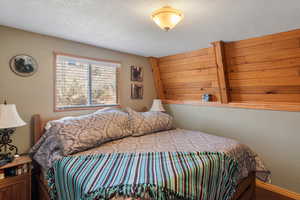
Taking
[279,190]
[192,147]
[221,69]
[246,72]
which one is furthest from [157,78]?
[279,190]

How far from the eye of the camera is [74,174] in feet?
4.31

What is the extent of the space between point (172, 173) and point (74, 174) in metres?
0.81

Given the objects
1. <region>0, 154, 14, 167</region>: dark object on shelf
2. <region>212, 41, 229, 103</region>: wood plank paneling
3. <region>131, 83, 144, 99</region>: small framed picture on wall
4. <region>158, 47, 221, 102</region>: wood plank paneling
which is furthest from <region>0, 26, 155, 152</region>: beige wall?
<region>212, 41, 229, 103</region>: wood plank paneling

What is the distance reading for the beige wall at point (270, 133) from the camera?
87.0 inches

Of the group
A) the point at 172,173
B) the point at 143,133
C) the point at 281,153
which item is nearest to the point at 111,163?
the point at 172,173

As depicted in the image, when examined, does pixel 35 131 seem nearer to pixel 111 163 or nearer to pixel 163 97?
pixel 111 163

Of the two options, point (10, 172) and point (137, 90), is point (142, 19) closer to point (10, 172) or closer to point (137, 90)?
point (137, 90)

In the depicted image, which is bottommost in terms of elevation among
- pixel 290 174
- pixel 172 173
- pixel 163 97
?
pixel 290 174

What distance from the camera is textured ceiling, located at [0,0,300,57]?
58.0 inches

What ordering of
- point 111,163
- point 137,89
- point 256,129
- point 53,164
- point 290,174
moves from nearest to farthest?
point 111,163 → point 53,164 → point 290,174 → point 256,129 → point 137,89

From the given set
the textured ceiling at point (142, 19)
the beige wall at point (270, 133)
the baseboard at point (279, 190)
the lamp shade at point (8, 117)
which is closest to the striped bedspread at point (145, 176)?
the lamp shade at point (8, 117)

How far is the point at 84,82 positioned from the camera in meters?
2.65

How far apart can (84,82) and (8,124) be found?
1.19 m

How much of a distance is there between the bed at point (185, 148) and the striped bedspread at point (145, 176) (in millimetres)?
147
